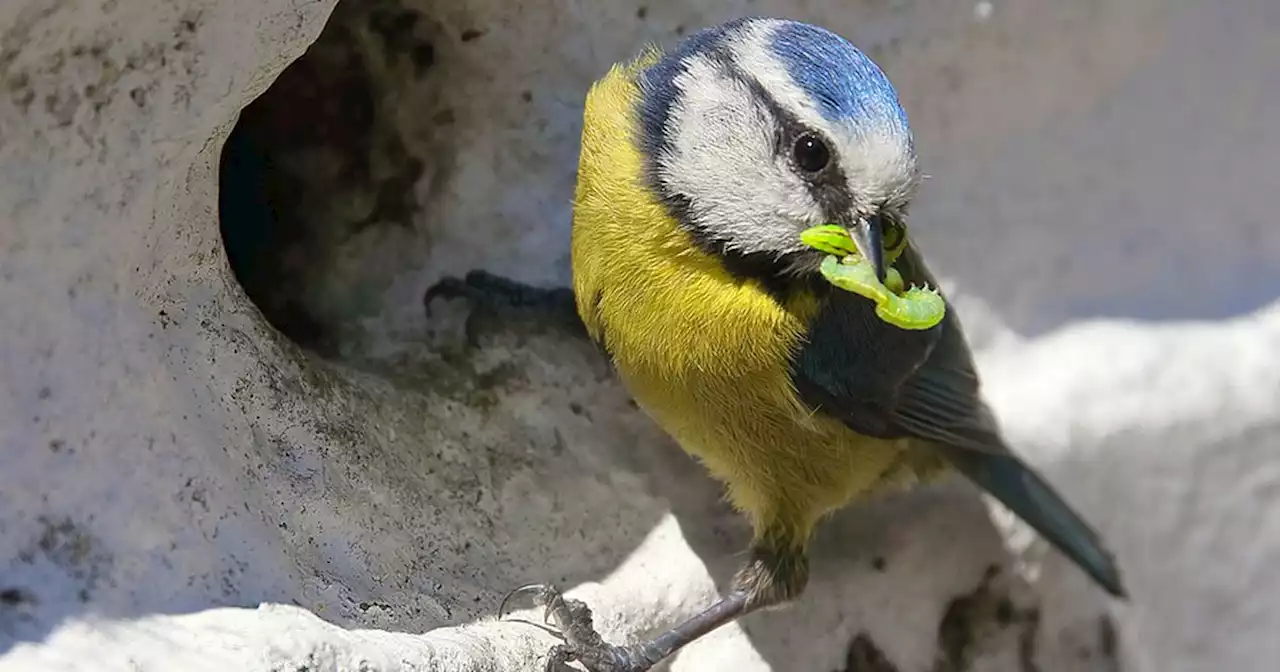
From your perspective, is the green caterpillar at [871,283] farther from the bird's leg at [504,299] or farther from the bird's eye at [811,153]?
the bird's leg at [504,299]

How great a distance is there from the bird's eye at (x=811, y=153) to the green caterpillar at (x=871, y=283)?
0.24 ft

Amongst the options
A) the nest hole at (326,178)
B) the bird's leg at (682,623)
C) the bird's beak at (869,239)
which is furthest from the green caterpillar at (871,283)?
the nest hole at (326,178)

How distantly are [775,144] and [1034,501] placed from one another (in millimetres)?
882

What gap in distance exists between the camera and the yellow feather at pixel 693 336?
5.28 ft

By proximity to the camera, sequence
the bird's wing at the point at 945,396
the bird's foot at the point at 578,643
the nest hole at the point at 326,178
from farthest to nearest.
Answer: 1. the nest hole at the point at 326,178
2. the bird's wing at the point at 945,396
3. the bird's foot at the point at 578,643

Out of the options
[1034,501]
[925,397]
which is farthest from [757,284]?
[1034,501]

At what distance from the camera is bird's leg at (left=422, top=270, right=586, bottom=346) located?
1.99 m

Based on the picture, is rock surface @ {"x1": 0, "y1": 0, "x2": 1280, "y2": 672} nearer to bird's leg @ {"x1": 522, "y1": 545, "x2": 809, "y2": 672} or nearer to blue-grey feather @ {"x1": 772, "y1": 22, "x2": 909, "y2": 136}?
bird's leg @ {"x1": 522, "y1": 545, "x2": 809, "y2": 672}

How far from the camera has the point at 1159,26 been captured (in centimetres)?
215

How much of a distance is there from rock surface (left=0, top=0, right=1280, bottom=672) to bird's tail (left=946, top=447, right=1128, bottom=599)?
10 centimetres

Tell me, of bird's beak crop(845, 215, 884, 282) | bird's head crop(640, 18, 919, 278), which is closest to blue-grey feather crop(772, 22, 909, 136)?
bird's head crop(640, 18, 919, 278)

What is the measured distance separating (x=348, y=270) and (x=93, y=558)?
968 millimetres

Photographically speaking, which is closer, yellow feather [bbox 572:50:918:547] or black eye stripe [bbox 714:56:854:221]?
black eye stripe [bbox 714:56:854:221]

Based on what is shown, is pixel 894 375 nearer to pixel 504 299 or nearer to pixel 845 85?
pixel 845 85
